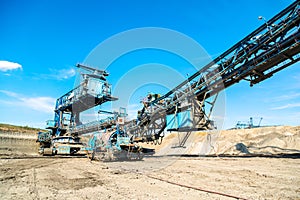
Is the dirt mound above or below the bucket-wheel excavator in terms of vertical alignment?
below

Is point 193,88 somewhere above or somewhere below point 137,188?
above

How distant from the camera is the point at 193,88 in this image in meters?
12.1

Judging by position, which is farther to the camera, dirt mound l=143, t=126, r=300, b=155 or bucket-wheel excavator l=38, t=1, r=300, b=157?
dirt mound l=143, t=126, r=300, b=155

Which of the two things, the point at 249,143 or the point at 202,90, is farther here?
the point at 249,143

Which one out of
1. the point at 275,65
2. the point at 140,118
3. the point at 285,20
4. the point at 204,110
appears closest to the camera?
the point at 285,20

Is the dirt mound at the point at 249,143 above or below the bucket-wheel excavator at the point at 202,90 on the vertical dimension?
below

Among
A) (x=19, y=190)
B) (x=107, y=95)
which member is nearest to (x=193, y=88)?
(x=19, y=190)

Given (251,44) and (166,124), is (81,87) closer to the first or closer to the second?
Answer: (166,124)

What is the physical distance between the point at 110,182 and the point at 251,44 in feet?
30.1

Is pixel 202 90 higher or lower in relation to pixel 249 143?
higher

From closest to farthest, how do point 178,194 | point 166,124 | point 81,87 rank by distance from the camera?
1. point 178,194
2. point 166,124
3. point 81,87

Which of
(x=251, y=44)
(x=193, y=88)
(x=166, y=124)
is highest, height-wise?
(x=251, y=44)

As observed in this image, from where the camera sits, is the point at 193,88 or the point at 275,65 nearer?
the point at 275,65

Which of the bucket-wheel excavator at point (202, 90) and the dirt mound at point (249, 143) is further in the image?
the dirt mound at point (249, 143)
